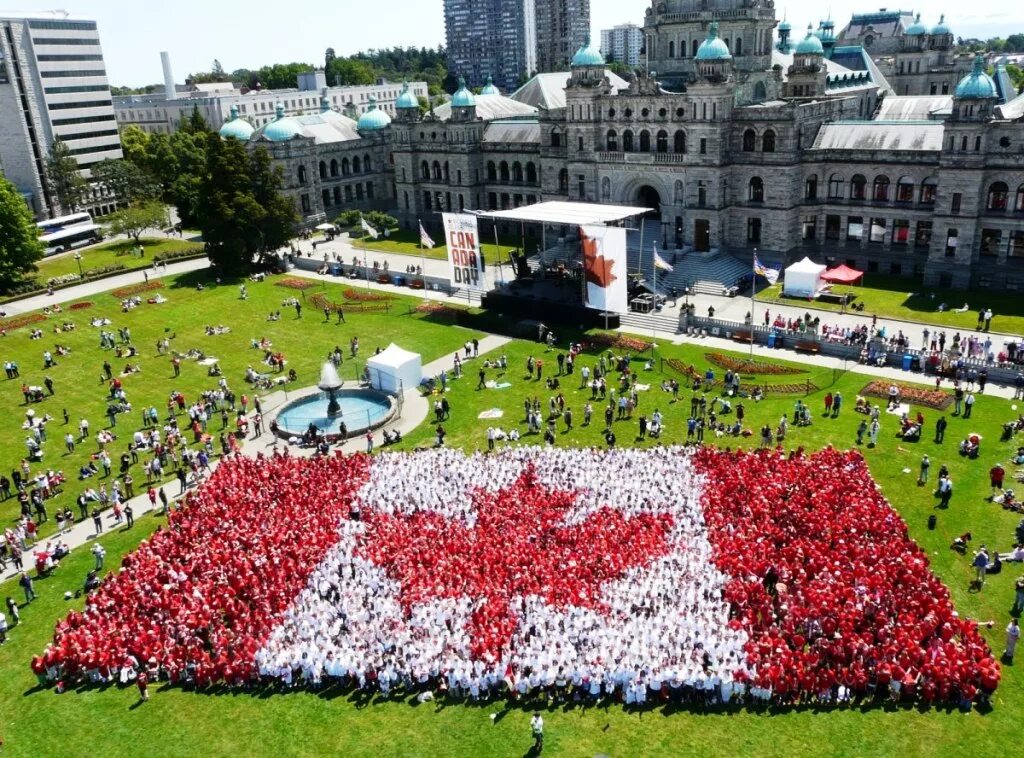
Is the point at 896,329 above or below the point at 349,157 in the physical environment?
below

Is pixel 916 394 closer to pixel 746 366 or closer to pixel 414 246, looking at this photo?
pixel 746 366

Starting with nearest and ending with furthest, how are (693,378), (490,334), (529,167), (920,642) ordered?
1. (920,642)
2. (693,378)
3. (490,334)
4. (529,167)

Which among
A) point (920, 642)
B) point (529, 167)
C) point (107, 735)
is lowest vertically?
point (107, 735)

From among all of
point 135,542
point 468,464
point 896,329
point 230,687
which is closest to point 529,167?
point 896,329

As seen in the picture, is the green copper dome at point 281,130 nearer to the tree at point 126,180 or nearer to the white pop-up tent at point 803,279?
the tree at point 126,180

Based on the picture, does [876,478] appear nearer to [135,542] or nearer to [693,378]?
[693,378]

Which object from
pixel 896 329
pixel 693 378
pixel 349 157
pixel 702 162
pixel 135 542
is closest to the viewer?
pixel 135 542

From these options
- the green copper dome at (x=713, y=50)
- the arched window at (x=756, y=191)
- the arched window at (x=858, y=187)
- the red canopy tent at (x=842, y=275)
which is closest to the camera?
the red canopy tent at (x=842, y=275)

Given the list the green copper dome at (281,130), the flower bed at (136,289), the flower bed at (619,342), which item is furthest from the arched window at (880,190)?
the flower bed at (136,289)
